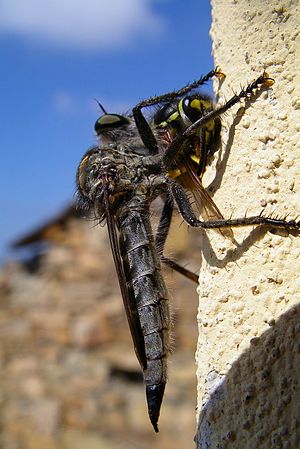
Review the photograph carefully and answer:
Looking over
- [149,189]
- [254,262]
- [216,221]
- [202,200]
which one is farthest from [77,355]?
[254,262]

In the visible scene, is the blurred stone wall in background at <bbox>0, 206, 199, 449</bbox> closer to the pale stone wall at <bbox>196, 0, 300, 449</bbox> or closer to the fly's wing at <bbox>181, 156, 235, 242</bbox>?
the fly's wing at <bbox>181, 156, 235, 242</bbox>

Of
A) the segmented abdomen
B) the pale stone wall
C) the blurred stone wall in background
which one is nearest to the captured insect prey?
the segmented abdomen

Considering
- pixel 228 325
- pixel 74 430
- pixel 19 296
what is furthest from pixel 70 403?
pixel 228 325

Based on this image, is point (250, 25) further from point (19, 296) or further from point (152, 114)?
point (19, 296)

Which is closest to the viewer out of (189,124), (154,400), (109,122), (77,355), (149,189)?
(154,400)

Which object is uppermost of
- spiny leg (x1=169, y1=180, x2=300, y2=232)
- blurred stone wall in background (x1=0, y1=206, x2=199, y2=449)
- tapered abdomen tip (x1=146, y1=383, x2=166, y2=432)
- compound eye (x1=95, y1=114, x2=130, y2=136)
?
blurred stone wall in background (x1=0, y1=206, x2=199, y2=449)

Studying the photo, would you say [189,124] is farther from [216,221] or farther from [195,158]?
[216,221]
